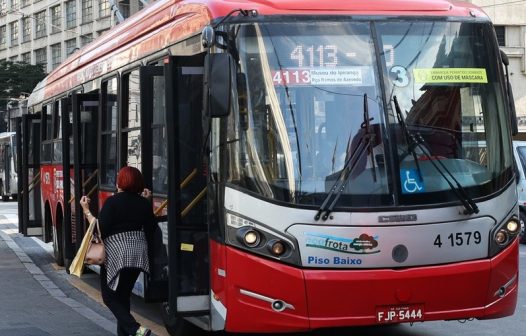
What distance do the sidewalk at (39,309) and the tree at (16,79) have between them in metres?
50.1

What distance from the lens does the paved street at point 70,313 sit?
885 centimetres

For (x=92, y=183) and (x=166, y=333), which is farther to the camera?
(x=92, y=183)

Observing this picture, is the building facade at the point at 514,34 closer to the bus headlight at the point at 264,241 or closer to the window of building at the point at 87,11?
the window of building at the point at 87,11

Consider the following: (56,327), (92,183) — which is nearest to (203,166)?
(56,327)

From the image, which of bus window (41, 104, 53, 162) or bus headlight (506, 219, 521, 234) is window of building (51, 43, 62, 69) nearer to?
bus window (41, 104, 53, 162)

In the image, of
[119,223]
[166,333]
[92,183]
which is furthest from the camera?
[92,183]

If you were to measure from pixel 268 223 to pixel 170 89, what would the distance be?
53.6 inches

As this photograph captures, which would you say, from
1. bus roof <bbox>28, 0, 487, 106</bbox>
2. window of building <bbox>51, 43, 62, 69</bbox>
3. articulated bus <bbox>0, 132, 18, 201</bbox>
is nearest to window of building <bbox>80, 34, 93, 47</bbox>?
window of building <bbox>51, 43, 62, 69</bbox>

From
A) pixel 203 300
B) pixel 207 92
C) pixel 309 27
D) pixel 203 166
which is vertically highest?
pixel 309 27

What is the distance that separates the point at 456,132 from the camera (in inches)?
274

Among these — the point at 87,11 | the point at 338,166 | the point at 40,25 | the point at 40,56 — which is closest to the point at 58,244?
the point at 338,166

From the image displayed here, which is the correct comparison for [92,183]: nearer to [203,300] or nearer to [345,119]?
[203,300]

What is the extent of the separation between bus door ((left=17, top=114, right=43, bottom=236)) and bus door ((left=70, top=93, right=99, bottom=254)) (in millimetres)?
4033

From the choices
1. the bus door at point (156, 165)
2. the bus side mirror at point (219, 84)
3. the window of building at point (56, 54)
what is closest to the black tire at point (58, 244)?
the bus door at point (156, 165)
